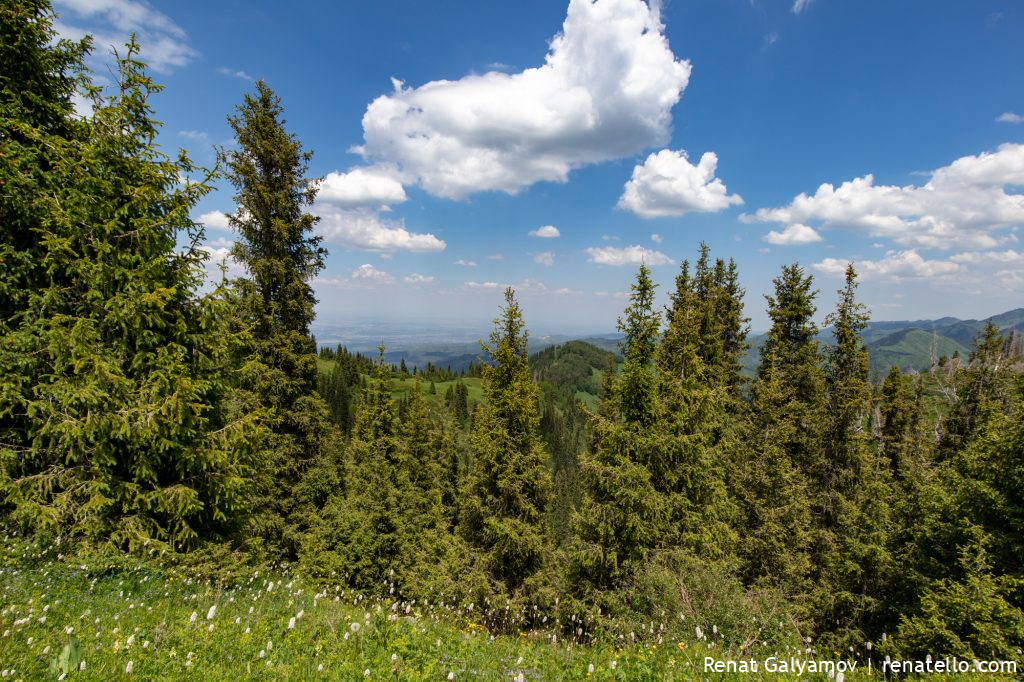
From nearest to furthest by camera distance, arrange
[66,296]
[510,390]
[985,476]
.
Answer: [66,296] → [985,476] → [510,390]

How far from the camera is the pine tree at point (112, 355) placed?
7.27 m

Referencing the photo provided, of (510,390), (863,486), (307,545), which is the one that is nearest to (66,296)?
(307,545)

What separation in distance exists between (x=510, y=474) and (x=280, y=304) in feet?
34.3

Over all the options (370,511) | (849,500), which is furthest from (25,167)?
(849,500)

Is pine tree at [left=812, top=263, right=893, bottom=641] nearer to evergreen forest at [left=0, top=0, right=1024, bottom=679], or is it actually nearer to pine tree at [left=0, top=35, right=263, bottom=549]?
evergreen forest at [left=0, top=0, right=1024, bottom=679]

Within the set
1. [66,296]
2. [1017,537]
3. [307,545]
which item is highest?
[66,296]

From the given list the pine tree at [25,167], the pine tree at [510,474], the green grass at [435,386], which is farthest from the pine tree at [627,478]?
the green grass at [435,386]

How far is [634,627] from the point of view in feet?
30.1

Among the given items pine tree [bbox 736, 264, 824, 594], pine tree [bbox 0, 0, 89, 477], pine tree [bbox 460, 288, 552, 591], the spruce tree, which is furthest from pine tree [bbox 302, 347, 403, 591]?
pine tree [bbox 736, 264, 824, 594]

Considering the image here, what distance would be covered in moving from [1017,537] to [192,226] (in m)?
22.3

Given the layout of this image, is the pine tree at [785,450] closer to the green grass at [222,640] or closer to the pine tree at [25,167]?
the green grass at [222,640]

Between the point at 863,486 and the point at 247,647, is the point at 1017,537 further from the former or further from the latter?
the point at 247,647

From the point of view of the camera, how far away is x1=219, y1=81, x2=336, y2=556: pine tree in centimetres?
1393

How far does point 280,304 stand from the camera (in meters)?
14.5
